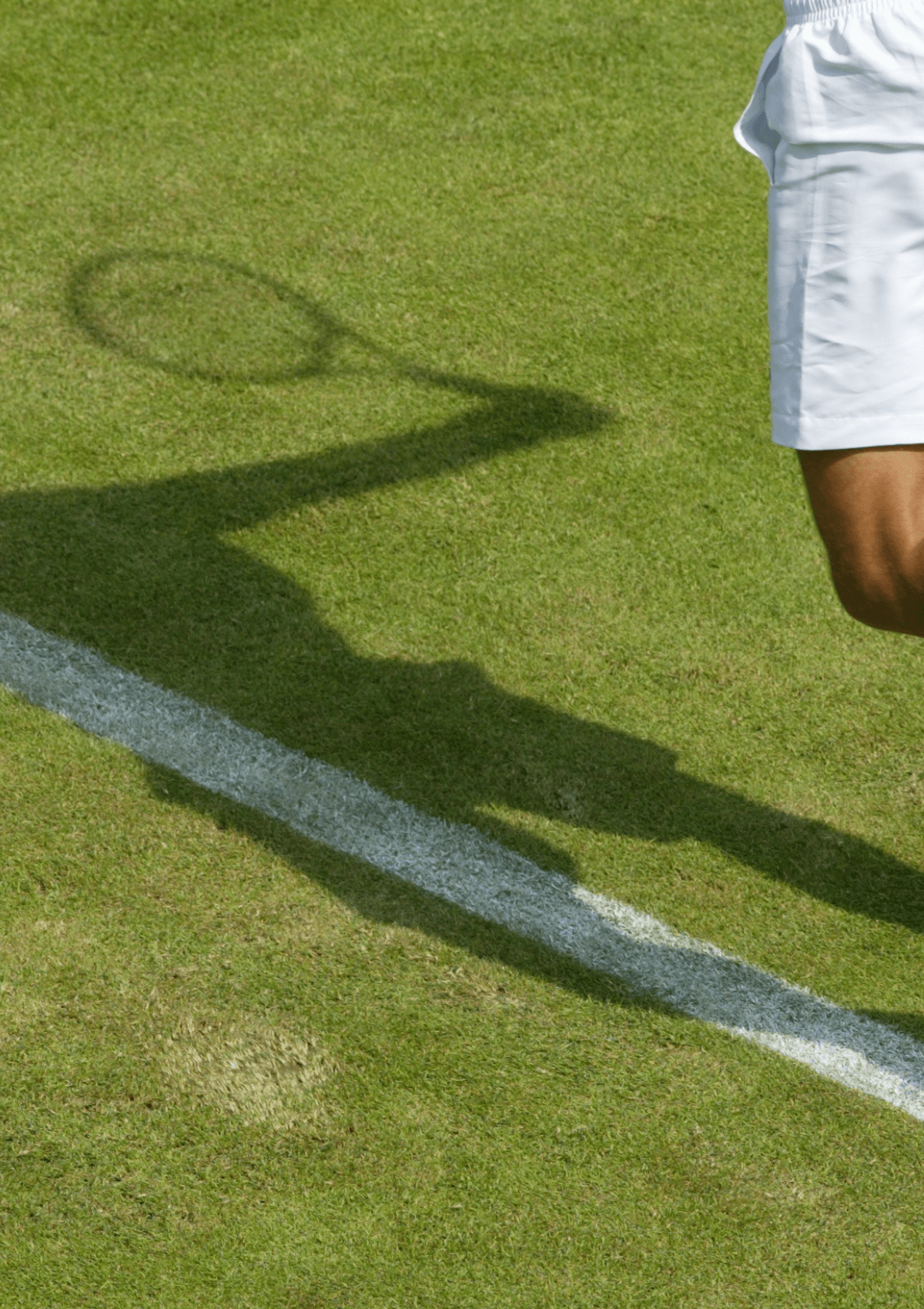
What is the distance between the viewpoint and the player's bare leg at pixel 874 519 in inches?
87.9

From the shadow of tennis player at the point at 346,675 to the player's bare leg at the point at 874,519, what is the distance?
0.99 m

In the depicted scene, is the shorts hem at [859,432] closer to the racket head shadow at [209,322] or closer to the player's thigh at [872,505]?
the player's thigh at [872,505]

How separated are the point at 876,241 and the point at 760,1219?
150 centimetres

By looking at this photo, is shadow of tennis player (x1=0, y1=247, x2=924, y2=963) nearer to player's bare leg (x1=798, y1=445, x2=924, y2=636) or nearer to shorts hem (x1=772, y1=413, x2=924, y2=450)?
player's bare leg (x1=798, y1=445, x2=924, y2=636)

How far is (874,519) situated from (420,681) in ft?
5.13

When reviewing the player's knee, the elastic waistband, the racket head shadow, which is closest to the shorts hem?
the player's knee

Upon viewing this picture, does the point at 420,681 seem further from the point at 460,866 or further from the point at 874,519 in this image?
the point at 874,519

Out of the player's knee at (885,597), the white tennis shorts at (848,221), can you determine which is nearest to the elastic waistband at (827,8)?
the white tennis shorts at (848,221)

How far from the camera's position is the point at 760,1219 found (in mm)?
2510

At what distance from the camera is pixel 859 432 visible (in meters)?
2.20

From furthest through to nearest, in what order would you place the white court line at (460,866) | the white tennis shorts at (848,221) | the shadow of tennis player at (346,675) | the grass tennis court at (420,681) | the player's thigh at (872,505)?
the shadow of tennis player at (346,675), the white court line at (460,866), the grass tennis court at (420,681), the player's thigh at (872,505), the white tennis shorts at (848,221)

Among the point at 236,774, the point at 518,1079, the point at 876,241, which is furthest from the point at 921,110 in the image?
the point at 236,774

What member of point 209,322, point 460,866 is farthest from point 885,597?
point 209,322

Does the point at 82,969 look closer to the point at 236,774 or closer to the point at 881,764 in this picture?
the point at 236,774
